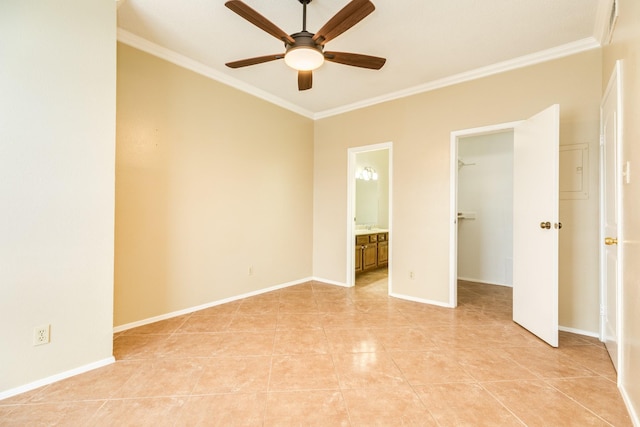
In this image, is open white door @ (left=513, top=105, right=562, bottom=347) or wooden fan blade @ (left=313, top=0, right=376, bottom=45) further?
open white door @ (left=513, top=105, right=562, bottom=347)

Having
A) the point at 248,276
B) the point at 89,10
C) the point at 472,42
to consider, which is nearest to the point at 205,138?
the point at 89,10

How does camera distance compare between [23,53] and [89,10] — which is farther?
[89,10]

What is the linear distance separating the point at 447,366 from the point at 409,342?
1.40ft

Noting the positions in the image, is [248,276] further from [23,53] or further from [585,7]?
[585,7]

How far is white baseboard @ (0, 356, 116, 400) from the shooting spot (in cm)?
169

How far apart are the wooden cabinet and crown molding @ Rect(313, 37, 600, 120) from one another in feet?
7.30

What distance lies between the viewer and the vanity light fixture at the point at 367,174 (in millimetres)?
5933

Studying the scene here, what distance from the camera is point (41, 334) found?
1798mm

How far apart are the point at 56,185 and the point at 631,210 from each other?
3462 millimetres

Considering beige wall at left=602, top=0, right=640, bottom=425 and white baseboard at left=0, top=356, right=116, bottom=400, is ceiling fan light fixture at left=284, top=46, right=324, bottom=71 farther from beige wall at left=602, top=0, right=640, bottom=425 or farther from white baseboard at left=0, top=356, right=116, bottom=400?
white baseboard at left=0, top=356, right=116, bottom=400

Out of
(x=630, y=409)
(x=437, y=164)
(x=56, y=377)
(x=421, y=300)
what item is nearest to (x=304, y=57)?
(x=437, y=164)

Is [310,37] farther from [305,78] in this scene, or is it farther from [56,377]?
[56,377]

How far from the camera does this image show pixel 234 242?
11.8ft

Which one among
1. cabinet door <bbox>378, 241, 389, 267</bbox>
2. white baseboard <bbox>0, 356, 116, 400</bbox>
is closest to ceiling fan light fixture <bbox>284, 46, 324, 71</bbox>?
white baseboard <bbox>0, 356, 116, 400</bbox>
